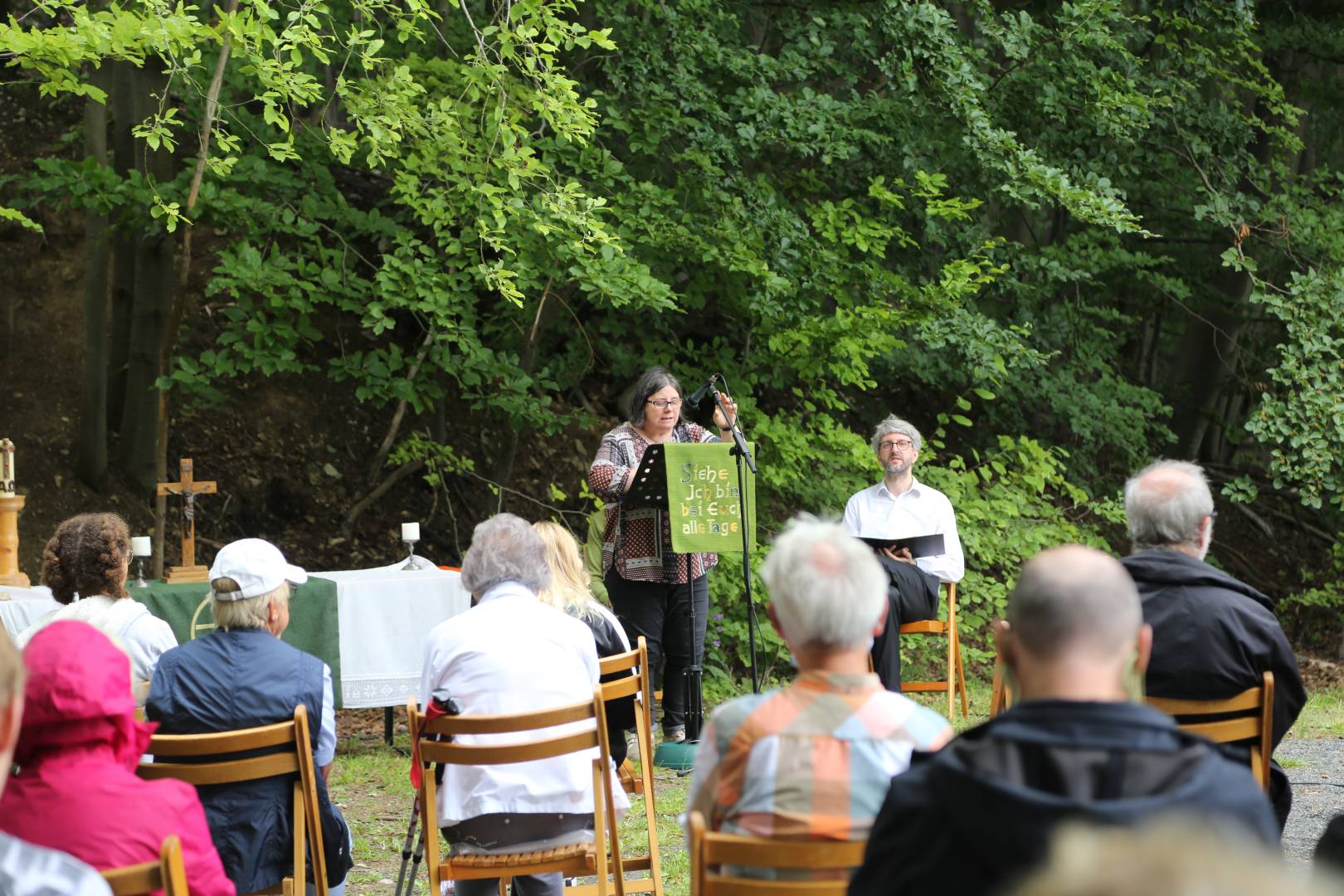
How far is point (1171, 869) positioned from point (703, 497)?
4.84 metres

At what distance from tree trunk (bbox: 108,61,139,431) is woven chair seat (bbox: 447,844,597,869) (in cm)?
502

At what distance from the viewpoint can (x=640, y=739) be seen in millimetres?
3973

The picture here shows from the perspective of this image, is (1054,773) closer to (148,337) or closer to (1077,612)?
(1077,612)

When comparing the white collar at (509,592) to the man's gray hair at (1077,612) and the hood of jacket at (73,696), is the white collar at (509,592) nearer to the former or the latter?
the hood of jacket at (73,696)

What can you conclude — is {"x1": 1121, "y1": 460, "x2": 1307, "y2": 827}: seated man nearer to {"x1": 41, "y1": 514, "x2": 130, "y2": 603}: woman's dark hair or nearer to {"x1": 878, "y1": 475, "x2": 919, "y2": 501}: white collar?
{"x1": 41, "y1": 514, "x2": 130, "y2": 603}: woman's dark hair

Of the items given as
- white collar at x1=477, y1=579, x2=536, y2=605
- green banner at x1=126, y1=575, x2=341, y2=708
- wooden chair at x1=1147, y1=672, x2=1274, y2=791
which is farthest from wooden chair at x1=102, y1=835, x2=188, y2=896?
green banner at x1=126, y1=575, x2=341, y2=708

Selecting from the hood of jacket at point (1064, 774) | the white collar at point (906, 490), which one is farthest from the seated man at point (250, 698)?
the white collar at point (906, 490)

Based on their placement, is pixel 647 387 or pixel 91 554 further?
pixel 647 387

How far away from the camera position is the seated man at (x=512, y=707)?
334 cm

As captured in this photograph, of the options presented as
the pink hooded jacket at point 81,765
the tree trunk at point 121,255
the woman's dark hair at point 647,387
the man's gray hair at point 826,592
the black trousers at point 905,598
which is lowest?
the black trousers at point 905,598

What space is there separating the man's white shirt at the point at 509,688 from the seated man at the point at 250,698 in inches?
11.8

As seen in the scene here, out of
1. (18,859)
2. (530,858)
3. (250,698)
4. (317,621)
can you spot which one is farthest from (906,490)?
(18,859)

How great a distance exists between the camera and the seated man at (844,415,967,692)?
6.64 meters

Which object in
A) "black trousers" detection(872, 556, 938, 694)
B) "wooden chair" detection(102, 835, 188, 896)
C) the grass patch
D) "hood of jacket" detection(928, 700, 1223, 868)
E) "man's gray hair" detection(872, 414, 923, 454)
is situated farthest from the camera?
"man's gray hair" detection(872, 414, 923, 454)
